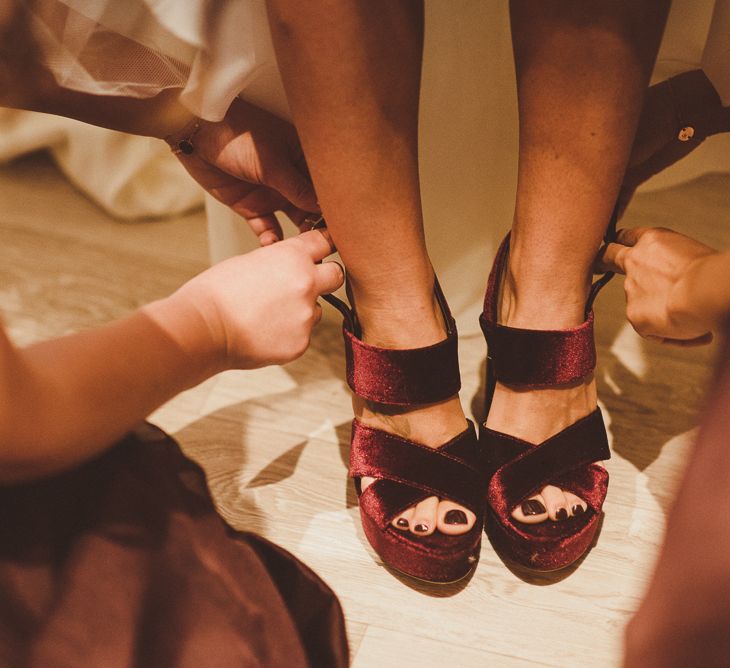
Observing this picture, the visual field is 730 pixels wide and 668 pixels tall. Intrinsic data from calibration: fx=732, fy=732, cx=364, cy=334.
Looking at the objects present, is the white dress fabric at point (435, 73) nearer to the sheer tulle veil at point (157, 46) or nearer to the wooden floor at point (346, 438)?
the sheer tulle veil at point (157, 46)

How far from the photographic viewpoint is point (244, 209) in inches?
31.0

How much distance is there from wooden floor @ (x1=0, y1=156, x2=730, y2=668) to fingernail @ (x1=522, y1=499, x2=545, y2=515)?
68mm

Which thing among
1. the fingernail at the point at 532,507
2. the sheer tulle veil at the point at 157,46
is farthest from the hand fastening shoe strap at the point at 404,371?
the sheer tulle veil at the point at 157,46

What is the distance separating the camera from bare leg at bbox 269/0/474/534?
0.54 meters

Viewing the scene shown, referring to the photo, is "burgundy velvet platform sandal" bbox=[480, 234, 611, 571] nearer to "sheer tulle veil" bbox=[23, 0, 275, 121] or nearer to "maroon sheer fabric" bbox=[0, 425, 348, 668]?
"maroon sheer fabric" bbox=[0, 425, 348, 668]

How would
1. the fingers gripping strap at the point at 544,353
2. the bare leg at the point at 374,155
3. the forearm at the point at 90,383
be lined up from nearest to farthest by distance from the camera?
the forearm at the point at 90,383, the bare leg at the point at 374,155, the fingers gripping strap at the point at 544,353

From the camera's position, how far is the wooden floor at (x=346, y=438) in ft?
2.09

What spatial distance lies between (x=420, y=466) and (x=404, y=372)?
0.09 m

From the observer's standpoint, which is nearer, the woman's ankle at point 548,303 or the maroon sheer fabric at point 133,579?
the maroon sheer fabric at point 133,579

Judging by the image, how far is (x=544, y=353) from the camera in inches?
25.2

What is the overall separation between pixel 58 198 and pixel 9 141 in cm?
12

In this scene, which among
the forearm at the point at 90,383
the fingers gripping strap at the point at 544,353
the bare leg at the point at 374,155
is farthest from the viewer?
the fingers gripping strap at the point at 544,353

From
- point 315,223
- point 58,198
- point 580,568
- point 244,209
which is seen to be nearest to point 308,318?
point 315,223

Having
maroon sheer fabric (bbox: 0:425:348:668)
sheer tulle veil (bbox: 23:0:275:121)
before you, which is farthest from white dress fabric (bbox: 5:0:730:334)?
maroon sheer fabric (bbox: 0:425:348:668)
